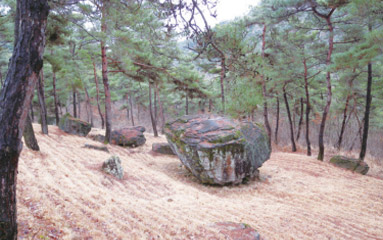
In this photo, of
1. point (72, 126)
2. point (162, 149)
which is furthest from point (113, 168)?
point (72, 126)

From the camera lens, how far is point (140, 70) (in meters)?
10.6

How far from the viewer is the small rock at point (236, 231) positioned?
3098mm

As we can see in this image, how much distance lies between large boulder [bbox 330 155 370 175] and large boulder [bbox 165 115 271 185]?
13.6 feet

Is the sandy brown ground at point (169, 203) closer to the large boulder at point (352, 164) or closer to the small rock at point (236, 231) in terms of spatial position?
the small rock at point (236, 231)

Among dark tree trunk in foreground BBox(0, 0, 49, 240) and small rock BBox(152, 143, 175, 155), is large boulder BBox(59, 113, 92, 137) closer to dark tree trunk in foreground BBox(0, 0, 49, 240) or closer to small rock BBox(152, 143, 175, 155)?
small rock BBox(152, 143, 175, 155)

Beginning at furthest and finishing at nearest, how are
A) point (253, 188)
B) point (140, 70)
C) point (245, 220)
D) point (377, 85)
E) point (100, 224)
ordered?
point (140, 70)
point (377, 85)
point (253, 188)
point (245, 220)
point (100, 224)

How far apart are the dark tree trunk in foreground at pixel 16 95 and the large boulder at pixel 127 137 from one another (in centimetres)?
864

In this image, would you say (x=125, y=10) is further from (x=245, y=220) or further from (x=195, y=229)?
(x=245, y=220)

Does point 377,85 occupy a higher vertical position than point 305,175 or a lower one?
higher

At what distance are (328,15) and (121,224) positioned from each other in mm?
9959

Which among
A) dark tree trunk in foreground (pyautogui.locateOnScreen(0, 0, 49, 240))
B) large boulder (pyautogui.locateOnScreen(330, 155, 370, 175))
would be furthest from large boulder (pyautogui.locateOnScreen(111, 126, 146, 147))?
large boulder (pyautogui.locateOnScreen(330, 155, 370, 175))

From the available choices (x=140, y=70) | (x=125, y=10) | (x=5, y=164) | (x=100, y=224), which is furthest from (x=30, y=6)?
(x=140, y=70)

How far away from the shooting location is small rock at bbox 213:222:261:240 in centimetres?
310

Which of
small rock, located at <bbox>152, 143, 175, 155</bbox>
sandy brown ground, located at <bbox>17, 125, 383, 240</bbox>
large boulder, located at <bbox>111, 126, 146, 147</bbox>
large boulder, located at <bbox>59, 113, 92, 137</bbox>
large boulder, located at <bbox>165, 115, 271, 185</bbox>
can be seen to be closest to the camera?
sandy brown ground, located at <bbox>17, 125, 383, 240</bbox>
